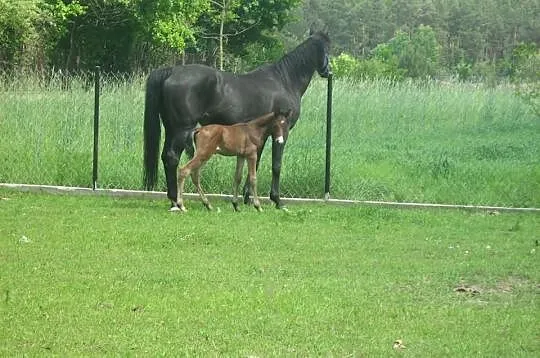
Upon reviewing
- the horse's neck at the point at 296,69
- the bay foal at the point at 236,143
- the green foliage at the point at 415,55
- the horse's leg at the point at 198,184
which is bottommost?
the green foliage at the point at 415,55

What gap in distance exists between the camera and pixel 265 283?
333 inches

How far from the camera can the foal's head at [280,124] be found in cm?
1375

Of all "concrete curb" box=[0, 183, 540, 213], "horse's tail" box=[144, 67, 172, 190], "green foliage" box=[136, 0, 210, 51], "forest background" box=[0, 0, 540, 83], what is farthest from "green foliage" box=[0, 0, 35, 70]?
"horse's tail" box=[144, 67, 172, 190]

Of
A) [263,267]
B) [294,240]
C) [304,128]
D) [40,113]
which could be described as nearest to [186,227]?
[294,240]

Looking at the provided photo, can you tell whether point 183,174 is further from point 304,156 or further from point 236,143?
point 304,156

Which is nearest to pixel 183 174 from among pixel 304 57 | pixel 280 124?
pixel 280 124

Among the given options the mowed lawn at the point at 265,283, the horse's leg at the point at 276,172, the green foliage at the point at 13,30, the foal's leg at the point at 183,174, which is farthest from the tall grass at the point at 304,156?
the green foliage at the point at 13,30

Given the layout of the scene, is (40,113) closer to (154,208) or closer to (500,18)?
(154,208)

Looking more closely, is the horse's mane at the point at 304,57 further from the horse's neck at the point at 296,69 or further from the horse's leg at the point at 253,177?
the horse's leg at the point at 253,177

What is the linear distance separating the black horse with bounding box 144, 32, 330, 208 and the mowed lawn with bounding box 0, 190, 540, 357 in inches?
40.1

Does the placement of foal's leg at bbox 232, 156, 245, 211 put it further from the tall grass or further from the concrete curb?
the tall grass

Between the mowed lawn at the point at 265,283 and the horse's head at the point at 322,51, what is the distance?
9.17ft

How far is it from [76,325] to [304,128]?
12.2 metres

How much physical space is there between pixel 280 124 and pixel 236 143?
0.71 m
